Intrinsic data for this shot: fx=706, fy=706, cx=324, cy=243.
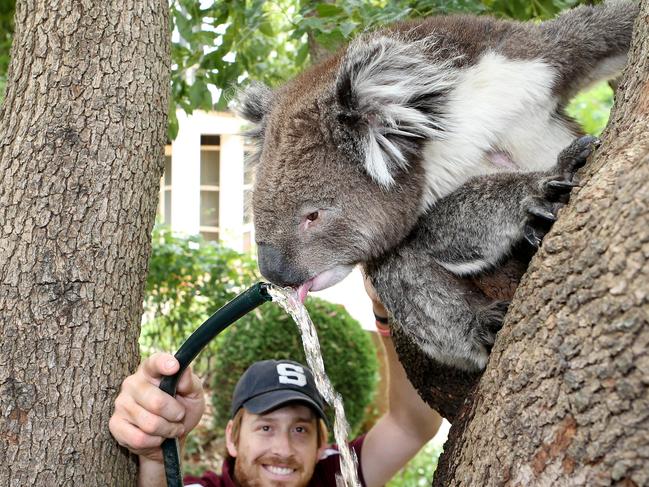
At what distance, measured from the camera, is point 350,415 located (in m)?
5.57

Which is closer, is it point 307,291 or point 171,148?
point 307,291

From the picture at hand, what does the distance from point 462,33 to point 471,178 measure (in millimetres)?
404

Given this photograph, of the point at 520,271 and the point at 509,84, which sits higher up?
the point at 509,84

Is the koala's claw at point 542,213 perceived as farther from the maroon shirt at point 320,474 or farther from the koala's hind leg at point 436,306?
the maroon shirt at point 320,474

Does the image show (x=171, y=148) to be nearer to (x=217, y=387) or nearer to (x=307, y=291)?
(x=217, y=387)

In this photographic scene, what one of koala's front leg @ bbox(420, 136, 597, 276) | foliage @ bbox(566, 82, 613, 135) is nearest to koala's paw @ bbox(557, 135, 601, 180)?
koala's front leg @ bbox(420, 136, 597, 276)

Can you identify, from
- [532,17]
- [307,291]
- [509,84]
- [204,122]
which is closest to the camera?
[509,84]

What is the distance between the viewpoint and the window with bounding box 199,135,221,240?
10.4 metres

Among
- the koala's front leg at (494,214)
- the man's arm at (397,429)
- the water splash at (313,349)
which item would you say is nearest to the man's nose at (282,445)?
the man's arm at (397,429)

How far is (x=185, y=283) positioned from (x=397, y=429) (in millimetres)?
3135

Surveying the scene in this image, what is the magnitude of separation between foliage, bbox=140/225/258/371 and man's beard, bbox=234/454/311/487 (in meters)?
2.77

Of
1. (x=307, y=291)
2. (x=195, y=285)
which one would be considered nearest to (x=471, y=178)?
(x=307, y=291)

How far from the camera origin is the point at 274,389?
268cm

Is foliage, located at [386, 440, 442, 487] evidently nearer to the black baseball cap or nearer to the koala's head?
the black baseball cap
